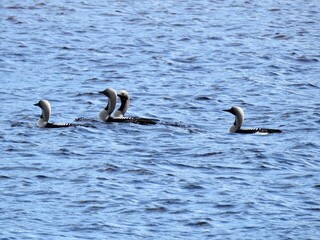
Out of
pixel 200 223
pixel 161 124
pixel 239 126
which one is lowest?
pixel 161 124

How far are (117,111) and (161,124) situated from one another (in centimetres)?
164

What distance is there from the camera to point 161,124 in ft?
91.5

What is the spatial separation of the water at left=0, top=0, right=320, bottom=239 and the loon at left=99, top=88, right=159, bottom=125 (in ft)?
0.77

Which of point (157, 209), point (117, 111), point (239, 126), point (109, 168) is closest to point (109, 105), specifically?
point (117, 111)

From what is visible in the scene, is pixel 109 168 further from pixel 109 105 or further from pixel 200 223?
pixel 109 105

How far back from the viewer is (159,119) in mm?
28578

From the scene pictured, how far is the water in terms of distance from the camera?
68.3ft

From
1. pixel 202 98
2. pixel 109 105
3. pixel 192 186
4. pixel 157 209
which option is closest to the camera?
pixel 157 209

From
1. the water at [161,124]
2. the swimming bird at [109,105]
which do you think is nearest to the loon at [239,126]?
the water at [161,124]

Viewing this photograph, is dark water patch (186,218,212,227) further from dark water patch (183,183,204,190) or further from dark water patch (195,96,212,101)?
dark water patch (195,96,212,101)

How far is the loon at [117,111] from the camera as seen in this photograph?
27.9 meters

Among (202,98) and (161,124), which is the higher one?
(161,124)

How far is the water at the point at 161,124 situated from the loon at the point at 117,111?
233 millimetres

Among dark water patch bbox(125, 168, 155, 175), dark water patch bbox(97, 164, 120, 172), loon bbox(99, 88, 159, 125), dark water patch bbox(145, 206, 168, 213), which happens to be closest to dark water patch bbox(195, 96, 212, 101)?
loon bbox(99, 88, 159, 125)
